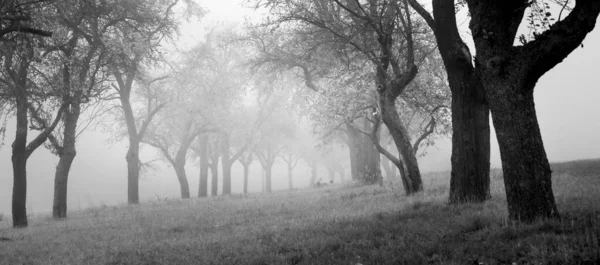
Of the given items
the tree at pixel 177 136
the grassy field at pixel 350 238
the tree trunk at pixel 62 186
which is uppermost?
the tree at pixel 177 136

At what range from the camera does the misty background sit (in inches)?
2591

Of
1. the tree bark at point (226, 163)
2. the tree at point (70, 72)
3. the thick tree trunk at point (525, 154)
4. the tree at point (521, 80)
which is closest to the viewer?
the tree at point (521, 80)

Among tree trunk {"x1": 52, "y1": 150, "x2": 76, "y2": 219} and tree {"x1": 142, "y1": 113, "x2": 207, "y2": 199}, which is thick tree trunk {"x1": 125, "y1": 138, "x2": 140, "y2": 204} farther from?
tree trunk {"x1": 52, "y1": 150, "x2": 76, "y2": 219}

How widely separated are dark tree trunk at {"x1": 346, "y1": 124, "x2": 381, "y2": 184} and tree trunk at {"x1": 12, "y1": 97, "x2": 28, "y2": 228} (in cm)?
1630

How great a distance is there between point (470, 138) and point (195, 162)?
157ft

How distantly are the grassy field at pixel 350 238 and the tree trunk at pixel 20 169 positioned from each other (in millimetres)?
3215

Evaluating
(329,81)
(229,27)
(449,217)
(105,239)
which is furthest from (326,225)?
(229,27)

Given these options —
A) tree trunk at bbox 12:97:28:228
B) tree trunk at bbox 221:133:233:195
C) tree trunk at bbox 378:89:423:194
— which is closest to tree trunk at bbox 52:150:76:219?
tree trunk at bbox 12:97:28:228

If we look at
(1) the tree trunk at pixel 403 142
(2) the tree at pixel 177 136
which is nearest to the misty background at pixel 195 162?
(2) the tree at pixel 177 136

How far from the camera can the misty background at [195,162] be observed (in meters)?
65.8

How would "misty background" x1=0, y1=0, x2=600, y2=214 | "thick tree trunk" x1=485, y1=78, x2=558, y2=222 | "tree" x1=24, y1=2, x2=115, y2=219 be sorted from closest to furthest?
"thick tree trunk" x1=485, y1=78, x2=558, y2=222 < "tree" x1=24, y1=2, x2=115, y2=219 < "misty background" x1=0, y1=0, x2=600, y2=214

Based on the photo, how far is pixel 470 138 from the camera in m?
9.98

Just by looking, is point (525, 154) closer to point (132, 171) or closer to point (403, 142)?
point (403, 142)

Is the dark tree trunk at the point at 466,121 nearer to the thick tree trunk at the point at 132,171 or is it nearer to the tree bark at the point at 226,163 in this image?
the thick tree trunk at the point at 132,171
